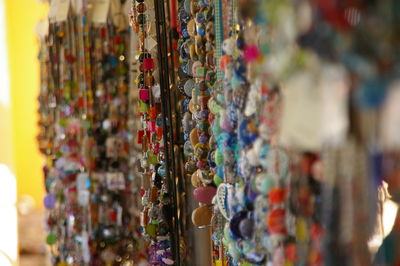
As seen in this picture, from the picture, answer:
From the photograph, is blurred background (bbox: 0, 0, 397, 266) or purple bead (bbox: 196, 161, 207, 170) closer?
purple bead (bbox: 196, 161, 207, 170)

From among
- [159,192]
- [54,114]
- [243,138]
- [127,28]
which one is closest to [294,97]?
[243,138]

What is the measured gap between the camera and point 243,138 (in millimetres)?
718

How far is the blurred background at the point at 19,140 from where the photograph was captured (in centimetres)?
223

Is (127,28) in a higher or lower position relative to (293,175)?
higher

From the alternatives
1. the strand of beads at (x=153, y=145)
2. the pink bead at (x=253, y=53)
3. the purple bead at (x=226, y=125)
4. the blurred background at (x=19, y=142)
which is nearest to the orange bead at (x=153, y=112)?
the strand of beads at (x=153, y=145)

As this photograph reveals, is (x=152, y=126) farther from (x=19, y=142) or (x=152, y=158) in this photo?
(x=19, y=142)

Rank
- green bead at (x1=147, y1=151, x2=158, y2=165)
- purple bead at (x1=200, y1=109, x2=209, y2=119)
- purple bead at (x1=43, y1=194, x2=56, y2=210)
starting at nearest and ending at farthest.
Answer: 1. purple bead at (x1=200, y1=109, x2=209, y2=119)
2. green bead at (x1=147, y1=151, x2=158, y2=165)
3. purple bead at (x1=43, y1=194, x2=56, y2=210)

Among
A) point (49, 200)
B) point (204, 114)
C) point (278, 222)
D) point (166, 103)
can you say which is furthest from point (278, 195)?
point (49, 200)

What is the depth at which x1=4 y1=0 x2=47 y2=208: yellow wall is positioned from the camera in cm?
232

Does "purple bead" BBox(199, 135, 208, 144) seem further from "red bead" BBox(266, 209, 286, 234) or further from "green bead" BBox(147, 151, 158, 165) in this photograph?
"red bead" BBox(266, 209, 286, 234)

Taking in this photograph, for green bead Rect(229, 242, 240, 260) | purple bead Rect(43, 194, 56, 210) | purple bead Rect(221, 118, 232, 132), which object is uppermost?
purple bead Rect(221, 118, 232, 132)

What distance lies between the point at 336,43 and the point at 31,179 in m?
2.13

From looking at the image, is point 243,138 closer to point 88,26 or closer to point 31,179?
point 88,26

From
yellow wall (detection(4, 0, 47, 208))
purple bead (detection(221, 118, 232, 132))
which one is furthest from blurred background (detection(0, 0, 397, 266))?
purple bead (detection(221, 118, 232, 132))
